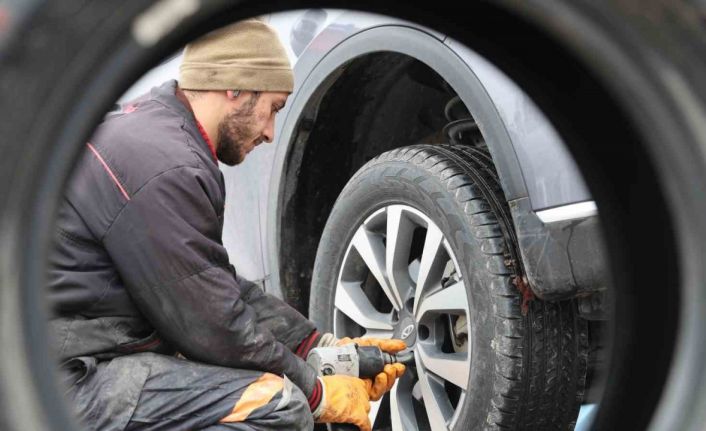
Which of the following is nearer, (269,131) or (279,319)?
(269,131)

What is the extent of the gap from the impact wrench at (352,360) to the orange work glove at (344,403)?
0.10ft

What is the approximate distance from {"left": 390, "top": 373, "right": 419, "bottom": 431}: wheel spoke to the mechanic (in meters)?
0.30

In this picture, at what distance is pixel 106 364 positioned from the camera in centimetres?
200

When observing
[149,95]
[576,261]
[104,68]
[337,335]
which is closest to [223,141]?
[149,95]

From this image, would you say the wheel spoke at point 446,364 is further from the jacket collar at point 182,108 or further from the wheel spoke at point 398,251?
the jacket collar at point 182,108

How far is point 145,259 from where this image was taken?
190cm

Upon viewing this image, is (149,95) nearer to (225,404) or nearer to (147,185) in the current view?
(147,185)

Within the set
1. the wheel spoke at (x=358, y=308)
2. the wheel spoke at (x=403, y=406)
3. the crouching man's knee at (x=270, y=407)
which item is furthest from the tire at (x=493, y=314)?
the crouching man's knee at (x=270, y=407)

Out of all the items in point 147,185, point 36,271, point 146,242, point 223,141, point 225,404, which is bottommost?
point 225,404

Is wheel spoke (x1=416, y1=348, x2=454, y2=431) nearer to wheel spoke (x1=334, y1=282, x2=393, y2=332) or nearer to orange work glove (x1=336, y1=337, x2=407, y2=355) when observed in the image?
orange work glove (x1=336, y1=337, x2=407, y2=355)

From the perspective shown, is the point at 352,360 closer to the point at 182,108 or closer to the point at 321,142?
the point at 321,142

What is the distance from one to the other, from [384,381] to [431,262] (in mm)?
435

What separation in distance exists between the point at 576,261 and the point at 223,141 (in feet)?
3.58

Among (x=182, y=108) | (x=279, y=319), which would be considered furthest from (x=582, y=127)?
(x=279, y=319)
